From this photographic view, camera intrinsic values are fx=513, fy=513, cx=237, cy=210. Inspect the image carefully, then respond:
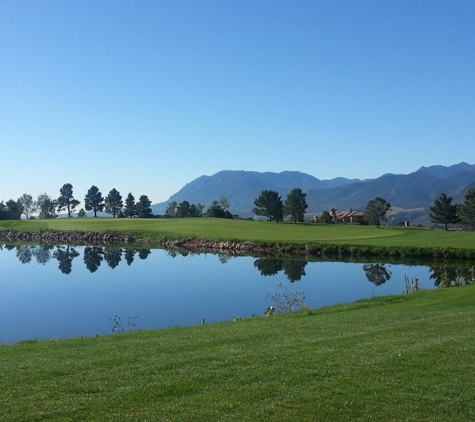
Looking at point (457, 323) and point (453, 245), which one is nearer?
point (457, 323)

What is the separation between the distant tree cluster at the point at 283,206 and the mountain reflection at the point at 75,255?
38926 millimetres

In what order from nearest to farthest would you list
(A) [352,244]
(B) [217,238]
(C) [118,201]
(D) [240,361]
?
(D) [240,361], (A) [352,244], (B) [217,238], (C) [118,201]

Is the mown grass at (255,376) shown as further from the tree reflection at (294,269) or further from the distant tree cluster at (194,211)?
the distant tree cluster at (194,211)

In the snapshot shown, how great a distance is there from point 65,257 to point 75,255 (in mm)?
2299

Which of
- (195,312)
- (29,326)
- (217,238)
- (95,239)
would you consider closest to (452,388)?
(195,312)

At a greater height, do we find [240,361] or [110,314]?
[240,361]

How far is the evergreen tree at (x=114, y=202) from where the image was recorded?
121500mm

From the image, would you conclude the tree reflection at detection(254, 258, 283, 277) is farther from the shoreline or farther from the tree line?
the tree line

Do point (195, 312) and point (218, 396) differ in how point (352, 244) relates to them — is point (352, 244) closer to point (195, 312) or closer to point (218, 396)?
point (195, 312)

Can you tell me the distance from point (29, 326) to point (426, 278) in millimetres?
24501

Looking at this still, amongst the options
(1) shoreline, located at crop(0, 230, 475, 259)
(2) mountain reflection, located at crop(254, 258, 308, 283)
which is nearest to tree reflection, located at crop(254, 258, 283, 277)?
(2) mountain reflection, located at crop(254, 258, 308, 283)

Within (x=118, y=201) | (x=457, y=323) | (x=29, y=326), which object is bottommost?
(x=29, y=326)

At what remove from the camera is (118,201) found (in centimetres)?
12156

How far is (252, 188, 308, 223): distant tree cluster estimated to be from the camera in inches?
3659
